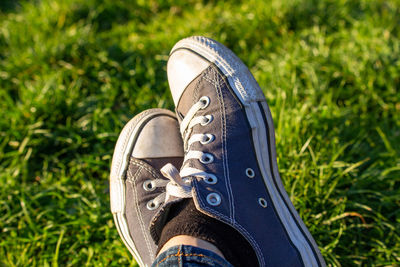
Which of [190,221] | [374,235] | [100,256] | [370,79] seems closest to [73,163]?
[100,256]

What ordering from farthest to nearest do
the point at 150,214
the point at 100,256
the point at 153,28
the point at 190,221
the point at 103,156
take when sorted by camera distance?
the point at 153,28
the point at 103,156
the point at 100,256
the point at 150,214
the point at 190,221

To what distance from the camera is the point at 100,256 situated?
1.75m

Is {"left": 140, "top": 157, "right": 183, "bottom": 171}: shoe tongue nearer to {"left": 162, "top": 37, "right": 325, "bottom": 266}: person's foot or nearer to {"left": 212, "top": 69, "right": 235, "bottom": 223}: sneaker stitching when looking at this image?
{"left": 162, "top": 37, "right": 325, "bottom": 266}: person's foot

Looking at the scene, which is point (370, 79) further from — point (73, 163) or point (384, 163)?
point (73, 163)

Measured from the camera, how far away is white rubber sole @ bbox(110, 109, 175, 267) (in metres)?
1.66

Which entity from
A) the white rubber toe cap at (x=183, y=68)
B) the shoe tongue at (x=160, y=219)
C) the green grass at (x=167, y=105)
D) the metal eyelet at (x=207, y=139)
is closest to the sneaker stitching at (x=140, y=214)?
the shoe tongue at (x=160, y=219)

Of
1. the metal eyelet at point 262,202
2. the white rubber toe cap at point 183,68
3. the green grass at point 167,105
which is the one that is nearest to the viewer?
the metal eyelet at point 262,202

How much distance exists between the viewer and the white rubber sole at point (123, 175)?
A: 166 centimetres

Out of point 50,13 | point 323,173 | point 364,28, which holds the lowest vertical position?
point 323,173

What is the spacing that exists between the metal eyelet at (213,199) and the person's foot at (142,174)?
288 millimetres

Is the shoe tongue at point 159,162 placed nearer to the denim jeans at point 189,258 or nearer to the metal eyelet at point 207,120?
the metal eyelet at point 207,120

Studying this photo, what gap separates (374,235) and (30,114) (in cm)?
190

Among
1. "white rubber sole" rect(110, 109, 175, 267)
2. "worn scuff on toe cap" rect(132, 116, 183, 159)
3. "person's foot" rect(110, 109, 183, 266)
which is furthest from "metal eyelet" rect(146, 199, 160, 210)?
"worn scuff on toe cap" rect(132, 116, 183, 159)

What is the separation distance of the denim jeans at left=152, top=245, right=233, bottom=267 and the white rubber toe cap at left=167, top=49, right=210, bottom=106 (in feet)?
2.99
